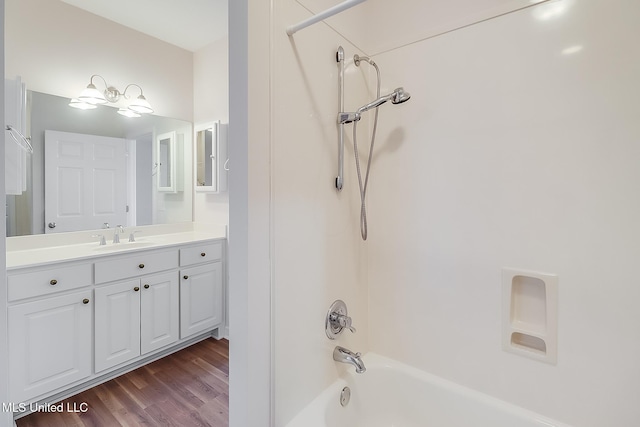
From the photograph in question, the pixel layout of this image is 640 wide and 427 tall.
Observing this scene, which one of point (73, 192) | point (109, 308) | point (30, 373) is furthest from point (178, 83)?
point (30, 373)

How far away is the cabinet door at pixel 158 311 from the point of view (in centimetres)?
211

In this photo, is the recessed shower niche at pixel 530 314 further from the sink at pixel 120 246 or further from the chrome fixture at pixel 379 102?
the sink at pixel 120 246

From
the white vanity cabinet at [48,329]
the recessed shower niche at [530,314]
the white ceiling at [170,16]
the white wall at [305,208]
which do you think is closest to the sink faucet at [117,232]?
the white vanity cabinet at [48,329]

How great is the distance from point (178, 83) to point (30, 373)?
2.53 metres

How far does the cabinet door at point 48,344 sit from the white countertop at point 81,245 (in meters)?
0.24

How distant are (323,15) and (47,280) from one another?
206 centimetres

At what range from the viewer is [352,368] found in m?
1.46

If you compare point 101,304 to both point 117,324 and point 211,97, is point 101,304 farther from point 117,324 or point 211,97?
point 211,97

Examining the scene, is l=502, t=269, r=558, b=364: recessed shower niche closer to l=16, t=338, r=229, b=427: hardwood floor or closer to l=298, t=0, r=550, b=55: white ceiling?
l=298, t=0, r=550, b=55: white ceiling

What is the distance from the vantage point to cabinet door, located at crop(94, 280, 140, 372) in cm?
188

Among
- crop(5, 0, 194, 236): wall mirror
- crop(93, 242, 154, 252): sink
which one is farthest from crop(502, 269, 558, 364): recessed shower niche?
crop(5, 0, 194, 236): wall mirror

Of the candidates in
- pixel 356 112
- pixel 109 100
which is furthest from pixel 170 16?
pixel 356 112

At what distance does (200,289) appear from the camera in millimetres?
2482

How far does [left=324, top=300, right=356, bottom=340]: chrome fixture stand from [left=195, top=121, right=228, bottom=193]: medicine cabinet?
67.9 inches
